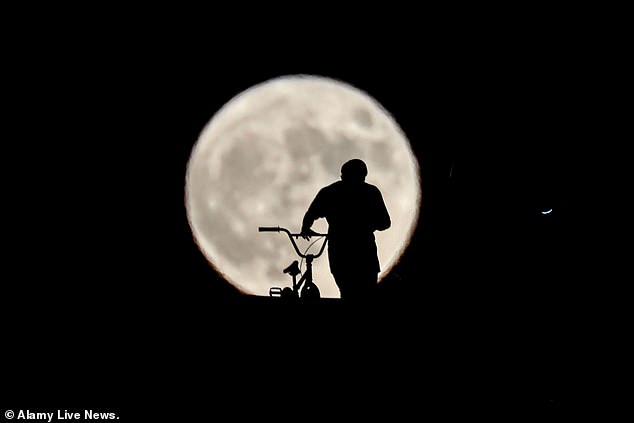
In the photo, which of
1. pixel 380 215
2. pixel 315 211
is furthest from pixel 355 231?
pixel 315 211

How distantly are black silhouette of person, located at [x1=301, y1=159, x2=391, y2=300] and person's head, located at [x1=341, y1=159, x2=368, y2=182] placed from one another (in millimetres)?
13

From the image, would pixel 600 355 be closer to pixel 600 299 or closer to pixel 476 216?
pixel 600 299

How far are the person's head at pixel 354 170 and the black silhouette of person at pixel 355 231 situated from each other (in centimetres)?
1

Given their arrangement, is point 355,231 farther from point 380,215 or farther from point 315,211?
point 315,211

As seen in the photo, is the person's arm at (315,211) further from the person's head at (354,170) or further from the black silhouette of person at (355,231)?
the person's head at (354,170)

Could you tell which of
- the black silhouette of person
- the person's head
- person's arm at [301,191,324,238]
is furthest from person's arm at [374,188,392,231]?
person's arm at [301,191,324,238]

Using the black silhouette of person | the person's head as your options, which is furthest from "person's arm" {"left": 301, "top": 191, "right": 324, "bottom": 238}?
the person's head

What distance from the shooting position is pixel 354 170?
26.1ft

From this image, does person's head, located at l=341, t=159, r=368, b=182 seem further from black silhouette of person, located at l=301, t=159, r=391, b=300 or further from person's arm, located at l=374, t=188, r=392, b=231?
person's arm, located at l=374, t=188, r=392, b=231

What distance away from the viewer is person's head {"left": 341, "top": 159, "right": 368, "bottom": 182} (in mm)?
7949

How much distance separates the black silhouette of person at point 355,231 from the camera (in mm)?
8086

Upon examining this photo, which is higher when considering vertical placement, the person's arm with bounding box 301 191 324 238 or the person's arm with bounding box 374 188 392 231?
the person's arm with bounding box 301 191 324 238

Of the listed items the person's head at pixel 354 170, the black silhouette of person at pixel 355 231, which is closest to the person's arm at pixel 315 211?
the black silhouette of person at pixel 355 231

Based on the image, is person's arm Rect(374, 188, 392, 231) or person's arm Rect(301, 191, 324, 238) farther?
person's arm Rect(301, 191, 324, 238)
